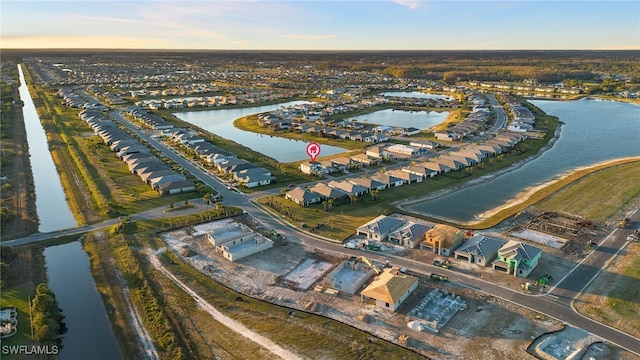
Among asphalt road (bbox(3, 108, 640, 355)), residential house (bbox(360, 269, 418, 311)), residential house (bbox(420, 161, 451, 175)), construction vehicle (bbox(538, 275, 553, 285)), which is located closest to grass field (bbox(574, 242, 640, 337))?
asphalt road (bbox(3, 108, 640, 355))

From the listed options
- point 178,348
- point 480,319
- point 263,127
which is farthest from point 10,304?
point 263,127

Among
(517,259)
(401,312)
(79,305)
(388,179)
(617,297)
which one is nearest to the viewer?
(401,312)

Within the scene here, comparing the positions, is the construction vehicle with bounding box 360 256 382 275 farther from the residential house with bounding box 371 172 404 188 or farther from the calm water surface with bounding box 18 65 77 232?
→ the calm water surface with bounding box 18 65 77 232

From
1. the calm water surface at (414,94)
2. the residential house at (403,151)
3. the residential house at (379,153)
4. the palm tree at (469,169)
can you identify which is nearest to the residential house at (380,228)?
the palm tree at (469,169)

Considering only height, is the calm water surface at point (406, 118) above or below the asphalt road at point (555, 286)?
above

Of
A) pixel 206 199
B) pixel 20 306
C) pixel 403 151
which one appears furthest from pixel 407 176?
pixel 20 306

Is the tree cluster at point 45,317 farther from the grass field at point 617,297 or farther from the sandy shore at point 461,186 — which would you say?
the grass field at point 617,297

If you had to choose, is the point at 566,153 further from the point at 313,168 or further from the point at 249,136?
the point at 249,136
